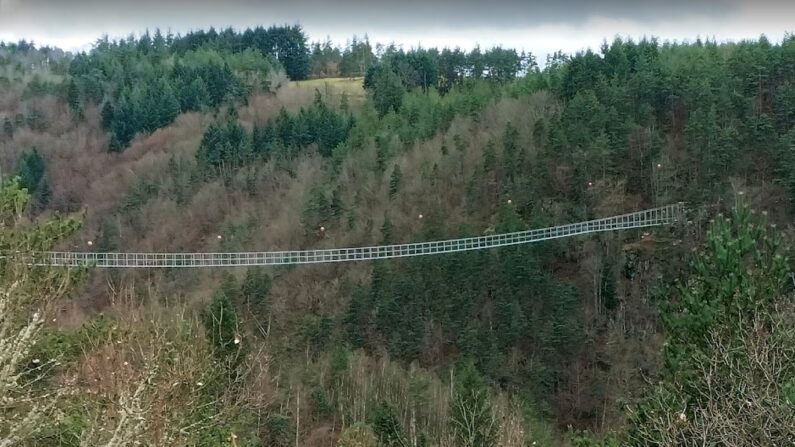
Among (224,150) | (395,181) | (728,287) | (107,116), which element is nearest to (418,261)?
(395,181)

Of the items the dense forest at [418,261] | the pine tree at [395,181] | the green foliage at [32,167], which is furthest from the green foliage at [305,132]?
the green foliage at [32,167]

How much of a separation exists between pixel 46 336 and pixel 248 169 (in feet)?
128

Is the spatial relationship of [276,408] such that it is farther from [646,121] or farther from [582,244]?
[646,121]

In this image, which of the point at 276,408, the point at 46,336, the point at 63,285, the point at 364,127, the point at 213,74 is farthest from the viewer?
the point at 213,74

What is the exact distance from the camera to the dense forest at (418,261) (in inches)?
278

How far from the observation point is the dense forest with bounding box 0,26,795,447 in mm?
7051

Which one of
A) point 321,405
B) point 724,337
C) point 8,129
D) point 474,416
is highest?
point 724,337

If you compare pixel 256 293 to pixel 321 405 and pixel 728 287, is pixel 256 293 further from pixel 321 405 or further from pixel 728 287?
pixel 728 287

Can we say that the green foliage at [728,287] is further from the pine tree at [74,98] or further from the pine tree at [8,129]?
the pine tree at [8,129]

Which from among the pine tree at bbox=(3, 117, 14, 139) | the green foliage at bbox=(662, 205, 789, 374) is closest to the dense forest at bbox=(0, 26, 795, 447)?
the green foliage at bbox=(662, 205, 789, 374)

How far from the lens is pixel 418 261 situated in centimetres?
3044

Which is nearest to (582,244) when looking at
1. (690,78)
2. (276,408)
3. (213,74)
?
(690,78)

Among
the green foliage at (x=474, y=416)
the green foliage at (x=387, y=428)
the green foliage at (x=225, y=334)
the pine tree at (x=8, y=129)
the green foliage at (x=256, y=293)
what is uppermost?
the pine tree at (x=8, y=129)

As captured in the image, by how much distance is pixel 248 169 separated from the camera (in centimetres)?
4722
